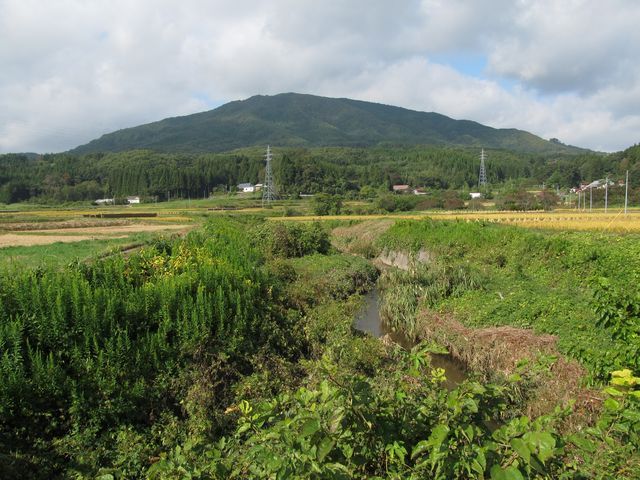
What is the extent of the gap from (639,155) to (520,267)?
84571 mm

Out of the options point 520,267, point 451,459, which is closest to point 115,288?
point 451,459

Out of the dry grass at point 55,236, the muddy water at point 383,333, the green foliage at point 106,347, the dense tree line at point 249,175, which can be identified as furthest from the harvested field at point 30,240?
the dense tree line at point 249,175

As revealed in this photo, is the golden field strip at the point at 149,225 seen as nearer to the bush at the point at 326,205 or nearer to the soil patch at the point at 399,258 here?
the bush at the point at 326,205

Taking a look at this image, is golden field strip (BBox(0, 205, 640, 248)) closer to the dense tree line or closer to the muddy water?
the muddy water

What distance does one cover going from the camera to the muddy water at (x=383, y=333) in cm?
1227

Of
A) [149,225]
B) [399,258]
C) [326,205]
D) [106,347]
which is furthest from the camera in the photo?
[326,205]

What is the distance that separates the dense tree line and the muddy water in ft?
268

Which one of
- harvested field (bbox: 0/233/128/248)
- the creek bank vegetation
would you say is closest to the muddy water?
the creek bank vegetation

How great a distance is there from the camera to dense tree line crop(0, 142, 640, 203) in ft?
334

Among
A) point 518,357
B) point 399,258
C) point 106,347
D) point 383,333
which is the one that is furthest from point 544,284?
point 106,347

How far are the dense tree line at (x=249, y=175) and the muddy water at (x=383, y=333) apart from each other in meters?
81.8

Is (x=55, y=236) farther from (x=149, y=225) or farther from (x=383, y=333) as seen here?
(x=383, y=333)

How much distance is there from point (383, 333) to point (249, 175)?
4522 inches

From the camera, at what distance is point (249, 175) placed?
5017 inches
